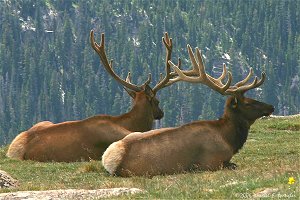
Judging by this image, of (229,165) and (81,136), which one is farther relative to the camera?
(81,136)

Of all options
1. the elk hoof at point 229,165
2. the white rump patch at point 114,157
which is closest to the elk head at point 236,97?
the elk hoof at point 229,165

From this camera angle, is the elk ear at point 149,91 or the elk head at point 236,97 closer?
the elk head at point 236,97

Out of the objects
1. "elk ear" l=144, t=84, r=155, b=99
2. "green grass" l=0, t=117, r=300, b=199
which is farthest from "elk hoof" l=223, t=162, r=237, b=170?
"elk ear" l=144, t=84, r=155, b=99

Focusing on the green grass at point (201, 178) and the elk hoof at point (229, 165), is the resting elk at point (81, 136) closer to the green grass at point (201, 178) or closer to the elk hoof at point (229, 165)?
the green grass at point (201, 178)

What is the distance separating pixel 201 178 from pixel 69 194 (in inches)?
145

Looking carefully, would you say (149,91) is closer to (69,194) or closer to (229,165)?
(229,165)

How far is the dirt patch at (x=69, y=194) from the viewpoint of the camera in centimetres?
1603

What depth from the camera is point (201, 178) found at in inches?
742

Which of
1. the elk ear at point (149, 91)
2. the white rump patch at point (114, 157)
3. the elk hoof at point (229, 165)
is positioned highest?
the elk ear at point (149, 91)

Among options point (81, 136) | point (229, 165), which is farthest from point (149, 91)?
point (229, 165)

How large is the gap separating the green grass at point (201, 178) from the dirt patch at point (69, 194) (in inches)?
20.8

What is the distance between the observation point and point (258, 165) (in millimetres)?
21656

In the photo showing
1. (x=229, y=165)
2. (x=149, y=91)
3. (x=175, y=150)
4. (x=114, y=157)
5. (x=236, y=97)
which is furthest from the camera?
(x=149, y=91)

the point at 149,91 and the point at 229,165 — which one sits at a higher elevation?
the point at 149,91
